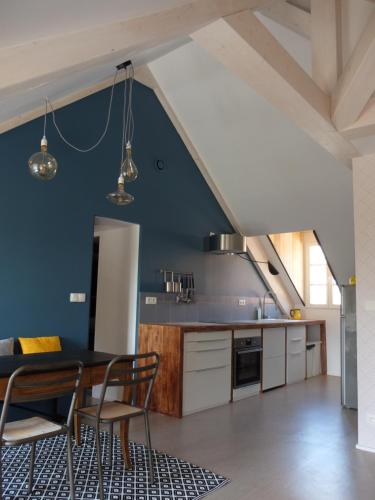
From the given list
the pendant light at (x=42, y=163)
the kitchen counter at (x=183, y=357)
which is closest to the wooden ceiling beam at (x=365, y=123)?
the pendant light at (x=42, y=163)

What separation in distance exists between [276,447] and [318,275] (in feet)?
13.6

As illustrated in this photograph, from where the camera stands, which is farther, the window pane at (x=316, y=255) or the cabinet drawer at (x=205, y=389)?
the window pane at (x=316, y=255)

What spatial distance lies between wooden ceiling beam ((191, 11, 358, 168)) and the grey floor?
2388 mm

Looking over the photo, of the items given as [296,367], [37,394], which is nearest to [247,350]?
[296,367]

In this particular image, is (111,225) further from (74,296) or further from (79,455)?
(79,455)

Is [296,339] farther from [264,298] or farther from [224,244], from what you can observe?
[224,244]

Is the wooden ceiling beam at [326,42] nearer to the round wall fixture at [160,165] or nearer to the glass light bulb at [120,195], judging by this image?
the glass light bulb at [120,195]

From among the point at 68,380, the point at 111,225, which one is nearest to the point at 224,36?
the point at 68,380

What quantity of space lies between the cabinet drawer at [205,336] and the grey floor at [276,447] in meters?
0.73

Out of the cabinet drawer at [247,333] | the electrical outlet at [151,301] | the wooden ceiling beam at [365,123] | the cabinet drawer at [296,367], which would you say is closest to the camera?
the wooden ceiling beam at [365,123]

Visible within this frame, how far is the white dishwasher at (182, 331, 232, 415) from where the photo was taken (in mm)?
4023

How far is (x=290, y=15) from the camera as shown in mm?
2980

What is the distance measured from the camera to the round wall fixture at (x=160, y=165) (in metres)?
4.82

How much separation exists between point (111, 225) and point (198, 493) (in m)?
3.07
